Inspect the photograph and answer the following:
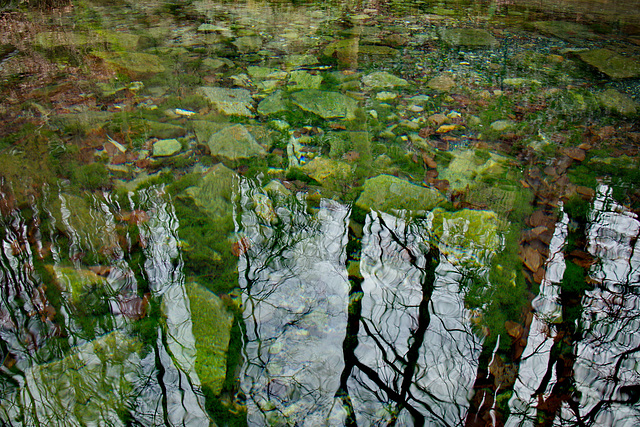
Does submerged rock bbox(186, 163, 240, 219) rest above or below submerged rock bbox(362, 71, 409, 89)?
below

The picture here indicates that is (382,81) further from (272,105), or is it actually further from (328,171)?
(328,171)

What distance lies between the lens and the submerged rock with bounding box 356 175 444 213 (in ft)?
7.19

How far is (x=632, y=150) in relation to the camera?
259 centimetres

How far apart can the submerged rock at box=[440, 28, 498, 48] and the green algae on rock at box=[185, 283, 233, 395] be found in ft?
12.4

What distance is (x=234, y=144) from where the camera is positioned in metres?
2.66

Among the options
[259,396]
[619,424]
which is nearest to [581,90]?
[619,424]

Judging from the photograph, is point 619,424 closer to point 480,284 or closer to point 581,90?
point 480,284

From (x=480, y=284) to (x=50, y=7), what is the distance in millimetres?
6479

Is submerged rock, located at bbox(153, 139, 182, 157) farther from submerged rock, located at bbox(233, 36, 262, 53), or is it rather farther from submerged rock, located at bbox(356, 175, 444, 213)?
submerged rock, located at bbox(233, 36, 262, 53)

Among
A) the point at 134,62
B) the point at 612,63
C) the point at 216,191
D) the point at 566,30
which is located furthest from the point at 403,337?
the point at 566,30

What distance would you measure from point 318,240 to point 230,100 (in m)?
1.66

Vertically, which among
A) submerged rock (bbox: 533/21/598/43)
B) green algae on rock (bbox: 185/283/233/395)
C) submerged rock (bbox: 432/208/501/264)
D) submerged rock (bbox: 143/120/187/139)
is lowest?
green algae on rock (bbox: 185/283/233/395)

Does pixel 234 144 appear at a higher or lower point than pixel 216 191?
higher

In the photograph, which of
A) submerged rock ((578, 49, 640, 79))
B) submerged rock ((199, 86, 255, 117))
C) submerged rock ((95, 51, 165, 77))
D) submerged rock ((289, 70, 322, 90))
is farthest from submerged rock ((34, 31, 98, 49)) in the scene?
submerged rock ((578, 49, 640, 79))
